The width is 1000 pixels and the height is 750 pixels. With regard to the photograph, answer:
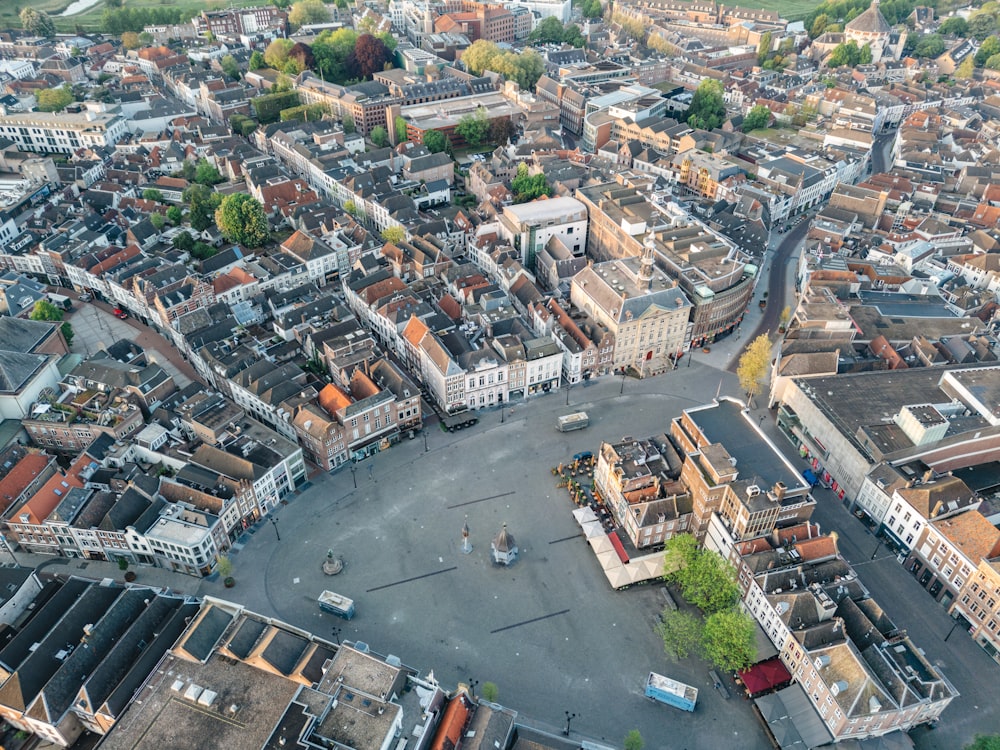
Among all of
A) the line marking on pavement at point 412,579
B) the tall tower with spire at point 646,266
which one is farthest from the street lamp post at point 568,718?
the tall tower with spire at point 646,266

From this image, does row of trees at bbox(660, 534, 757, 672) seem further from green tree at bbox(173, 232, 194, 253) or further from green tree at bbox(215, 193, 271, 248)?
green tree at bbox(173, 232, 194, 253)

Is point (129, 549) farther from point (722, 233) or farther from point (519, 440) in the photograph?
point (722, 233)

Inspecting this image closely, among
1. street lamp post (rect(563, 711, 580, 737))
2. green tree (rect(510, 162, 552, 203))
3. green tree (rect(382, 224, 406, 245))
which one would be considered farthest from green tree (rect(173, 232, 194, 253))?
street lamp post (rect(563, 711, 580, 737))

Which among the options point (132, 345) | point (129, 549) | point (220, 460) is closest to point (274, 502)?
point (220, 460)

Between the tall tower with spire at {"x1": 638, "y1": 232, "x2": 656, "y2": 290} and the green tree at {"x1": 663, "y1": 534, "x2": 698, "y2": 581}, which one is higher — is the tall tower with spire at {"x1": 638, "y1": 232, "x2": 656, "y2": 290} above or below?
above

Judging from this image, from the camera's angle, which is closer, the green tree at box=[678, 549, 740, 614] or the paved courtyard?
the paved courtyard

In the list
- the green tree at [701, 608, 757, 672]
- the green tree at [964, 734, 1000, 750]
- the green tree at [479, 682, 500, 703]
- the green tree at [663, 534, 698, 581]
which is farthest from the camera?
the green tree at [663, 534, 698, 581]

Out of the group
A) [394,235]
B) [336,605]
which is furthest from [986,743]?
[394,235]
